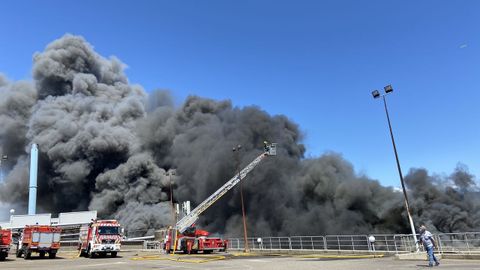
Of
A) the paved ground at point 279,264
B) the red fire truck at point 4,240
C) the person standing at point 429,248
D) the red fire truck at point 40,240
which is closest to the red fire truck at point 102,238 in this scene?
the red fire truck at point 40,240

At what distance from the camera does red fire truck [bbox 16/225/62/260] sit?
3272cm

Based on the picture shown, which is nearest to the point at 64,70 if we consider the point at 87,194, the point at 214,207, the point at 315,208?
the point at 87,194

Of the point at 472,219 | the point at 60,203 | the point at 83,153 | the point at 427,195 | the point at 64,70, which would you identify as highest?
the point at 64,70

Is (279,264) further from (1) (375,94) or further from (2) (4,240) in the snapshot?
(2) (4,240)

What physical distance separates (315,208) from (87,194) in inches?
1880

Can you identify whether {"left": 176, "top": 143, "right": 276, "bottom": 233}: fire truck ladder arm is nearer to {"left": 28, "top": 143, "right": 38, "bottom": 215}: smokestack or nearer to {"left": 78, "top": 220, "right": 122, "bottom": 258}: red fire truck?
{"left": 78, "top": 220, "right": 122, "bottom": 258}: red fire truck

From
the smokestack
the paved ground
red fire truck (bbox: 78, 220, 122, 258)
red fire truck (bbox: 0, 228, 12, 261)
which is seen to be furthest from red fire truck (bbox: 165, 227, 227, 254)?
the smokestack

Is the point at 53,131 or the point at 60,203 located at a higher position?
the point at 53,131

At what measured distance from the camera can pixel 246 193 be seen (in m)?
70.2

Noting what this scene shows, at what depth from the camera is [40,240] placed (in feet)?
108

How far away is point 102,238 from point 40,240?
207 inches

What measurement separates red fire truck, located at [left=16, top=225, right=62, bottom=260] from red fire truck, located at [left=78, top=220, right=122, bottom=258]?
2.66m

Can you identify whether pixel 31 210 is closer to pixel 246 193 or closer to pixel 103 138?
pixel 103 138

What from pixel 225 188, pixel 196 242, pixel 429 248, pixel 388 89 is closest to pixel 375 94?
pixel 388 89
